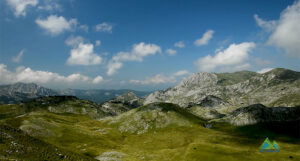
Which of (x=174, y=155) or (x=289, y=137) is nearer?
(x=174, y=155)

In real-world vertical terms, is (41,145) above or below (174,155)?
above

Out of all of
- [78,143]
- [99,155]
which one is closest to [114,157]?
[99,155]

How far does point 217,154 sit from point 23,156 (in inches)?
3398

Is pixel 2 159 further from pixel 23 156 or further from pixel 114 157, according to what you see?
pixel 114 157

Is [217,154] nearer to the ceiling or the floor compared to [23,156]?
nearer to the floor

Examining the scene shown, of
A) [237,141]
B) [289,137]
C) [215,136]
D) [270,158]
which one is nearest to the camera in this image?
[270,158]

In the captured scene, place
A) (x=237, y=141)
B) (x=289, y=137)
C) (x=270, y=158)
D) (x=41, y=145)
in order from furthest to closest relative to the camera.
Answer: (x=289, y=137), (x=237, y=141), (x=270, y=158), (x=41, y=145)

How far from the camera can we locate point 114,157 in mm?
104312

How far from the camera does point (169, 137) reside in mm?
169750

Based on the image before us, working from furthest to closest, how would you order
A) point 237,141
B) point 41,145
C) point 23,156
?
point 237,141 → point 41,145 → point 23,156

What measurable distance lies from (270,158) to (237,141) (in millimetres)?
56472

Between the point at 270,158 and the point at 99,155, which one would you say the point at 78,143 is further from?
the point at 270,158

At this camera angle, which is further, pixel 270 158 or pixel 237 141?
pixel 237 141

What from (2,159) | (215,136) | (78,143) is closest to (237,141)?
(215,136)
